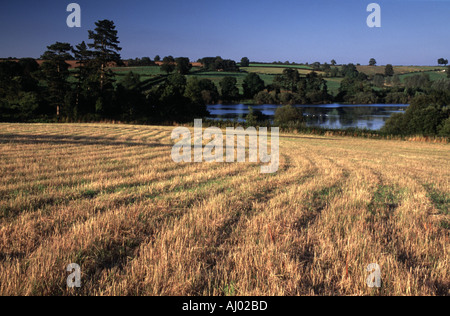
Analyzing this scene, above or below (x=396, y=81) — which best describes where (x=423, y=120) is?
below

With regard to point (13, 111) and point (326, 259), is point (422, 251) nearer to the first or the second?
point (326, 259)

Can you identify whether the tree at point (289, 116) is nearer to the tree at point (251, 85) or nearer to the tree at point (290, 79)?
→ the tree at point (251, 85)

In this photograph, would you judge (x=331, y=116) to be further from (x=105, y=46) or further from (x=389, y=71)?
(x=389, y=71)

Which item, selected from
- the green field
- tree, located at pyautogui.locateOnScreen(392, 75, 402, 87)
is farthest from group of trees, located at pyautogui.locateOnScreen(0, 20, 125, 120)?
tree, located at pyautogui.locateOnScreen(392, 75, 402, 87)

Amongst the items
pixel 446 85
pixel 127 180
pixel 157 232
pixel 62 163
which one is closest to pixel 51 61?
pixel 62 163

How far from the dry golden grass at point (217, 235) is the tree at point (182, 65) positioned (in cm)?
10318

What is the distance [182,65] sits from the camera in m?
107

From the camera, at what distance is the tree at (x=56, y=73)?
185ft

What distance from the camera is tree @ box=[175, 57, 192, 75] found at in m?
Answer: 106

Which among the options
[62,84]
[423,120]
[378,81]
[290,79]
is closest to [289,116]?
[423,120]

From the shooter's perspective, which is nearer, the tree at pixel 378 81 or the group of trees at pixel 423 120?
the group of trees at pixel 423 120

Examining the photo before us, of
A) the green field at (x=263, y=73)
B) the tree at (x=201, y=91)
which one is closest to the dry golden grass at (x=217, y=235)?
the tree at (x=201, y=91)

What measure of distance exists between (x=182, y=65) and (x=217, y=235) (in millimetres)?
109657

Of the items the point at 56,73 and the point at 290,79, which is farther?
the point at 290,79
